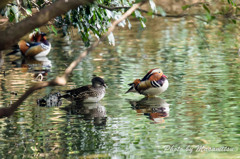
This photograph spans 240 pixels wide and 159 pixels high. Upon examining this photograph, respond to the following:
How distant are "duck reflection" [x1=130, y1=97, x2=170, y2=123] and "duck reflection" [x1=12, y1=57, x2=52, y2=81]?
4537 millimetres

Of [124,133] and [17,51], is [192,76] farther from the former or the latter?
[17,51]

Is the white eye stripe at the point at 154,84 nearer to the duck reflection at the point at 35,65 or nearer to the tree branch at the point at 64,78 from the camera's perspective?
the duck reflection at the point at 35,65

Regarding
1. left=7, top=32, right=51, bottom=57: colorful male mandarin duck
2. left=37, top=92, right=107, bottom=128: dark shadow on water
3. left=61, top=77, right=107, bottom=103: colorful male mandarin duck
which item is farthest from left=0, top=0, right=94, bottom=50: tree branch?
left=7, top=32, right=51, bottom=57: colorful male mandarin duck

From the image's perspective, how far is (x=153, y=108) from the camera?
37.9 feet

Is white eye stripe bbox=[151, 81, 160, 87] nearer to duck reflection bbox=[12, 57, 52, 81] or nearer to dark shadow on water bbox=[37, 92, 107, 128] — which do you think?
dark shadow on water bbox=[37, 92, 107, 128]

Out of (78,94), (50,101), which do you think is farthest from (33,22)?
(50,101)

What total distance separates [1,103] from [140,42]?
10788mm

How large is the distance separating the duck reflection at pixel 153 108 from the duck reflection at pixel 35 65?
14.9ft

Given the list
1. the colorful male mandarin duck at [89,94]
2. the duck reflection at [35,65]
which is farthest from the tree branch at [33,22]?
the duck reflection at [35,65]

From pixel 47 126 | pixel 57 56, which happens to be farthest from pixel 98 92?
pixel 57 56

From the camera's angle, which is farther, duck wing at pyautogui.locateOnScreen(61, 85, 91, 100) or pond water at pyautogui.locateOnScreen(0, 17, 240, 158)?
duck wing at pyautogui.locateOnScreen(61, 85, 91, 100)

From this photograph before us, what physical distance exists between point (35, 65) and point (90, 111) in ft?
23.1

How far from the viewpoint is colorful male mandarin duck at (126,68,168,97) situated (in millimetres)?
12406

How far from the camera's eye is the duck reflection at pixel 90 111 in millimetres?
10609
